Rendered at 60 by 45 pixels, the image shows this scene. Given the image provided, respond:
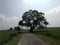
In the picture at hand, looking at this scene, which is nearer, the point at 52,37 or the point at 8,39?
the point at 52,37

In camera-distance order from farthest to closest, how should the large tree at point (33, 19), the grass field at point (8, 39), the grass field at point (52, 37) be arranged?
1. the large tree at point (33, 19)
2. the grass field at point (8, 39)
3. the grass field at point (52, 37)

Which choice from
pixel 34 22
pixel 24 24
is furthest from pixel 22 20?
pixel 34 22

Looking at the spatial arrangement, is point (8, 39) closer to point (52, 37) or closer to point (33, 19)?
point (52, 37)

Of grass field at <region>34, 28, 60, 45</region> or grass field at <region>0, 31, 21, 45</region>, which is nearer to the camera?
grass field at <region>34, 28, 60, 45</region>

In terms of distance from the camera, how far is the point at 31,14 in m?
87.0

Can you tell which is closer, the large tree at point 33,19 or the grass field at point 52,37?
the grass field at point 52,37

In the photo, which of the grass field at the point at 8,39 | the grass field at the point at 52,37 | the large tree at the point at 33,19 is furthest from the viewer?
the large tree at the point at 33,19

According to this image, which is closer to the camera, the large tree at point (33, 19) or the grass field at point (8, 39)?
the grass field at point (8, 39)

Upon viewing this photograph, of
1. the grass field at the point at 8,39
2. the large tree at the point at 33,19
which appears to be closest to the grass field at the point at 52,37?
the grass field at the point at 8,39

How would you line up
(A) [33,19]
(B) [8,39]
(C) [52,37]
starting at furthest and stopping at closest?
(A) [33,19], (B) [8,39], (C) [52,37]

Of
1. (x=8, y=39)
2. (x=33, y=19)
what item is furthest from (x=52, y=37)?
(x=33, y=19)

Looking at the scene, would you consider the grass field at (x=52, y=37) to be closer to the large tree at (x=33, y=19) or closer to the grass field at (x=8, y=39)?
the grass field at (x=8, y=39)

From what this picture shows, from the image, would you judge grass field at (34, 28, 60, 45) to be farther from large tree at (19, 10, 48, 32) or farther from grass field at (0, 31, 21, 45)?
large tree at (19, 10, 48, 32)

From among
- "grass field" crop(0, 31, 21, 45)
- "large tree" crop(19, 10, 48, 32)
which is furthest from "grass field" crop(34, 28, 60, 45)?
"large tree" crop(19, 10, 48, 32)
